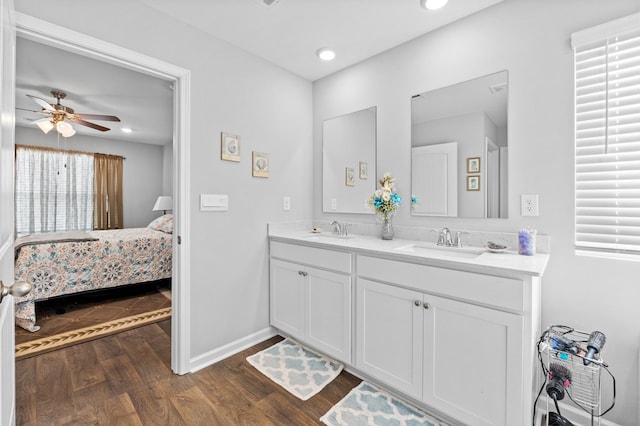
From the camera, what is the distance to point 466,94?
6.42 feet

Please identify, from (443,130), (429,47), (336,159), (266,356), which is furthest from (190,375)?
(429,47)

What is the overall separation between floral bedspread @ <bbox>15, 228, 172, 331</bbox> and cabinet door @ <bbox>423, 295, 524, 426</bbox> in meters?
3.43

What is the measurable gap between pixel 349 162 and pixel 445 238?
3.60 feet

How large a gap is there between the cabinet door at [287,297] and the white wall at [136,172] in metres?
5.04

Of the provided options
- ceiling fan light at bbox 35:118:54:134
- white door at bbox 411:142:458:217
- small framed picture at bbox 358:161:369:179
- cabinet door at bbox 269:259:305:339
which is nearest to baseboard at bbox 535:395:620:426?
white door at bbox 411:142:458:217

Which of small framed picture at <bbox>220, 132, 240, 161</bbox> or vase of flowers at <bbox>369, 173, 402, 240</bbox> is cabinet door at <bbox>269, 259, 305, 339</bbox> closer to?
vase of flowers at <bbox>369, 173, 402, 240</bbox>

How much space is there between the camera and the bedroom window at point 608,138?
4.75ft

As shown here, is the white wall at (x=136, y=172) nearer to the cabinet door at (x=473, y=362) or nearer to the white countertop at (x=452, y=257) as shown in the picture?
the white countertop at (x=452, y=257)

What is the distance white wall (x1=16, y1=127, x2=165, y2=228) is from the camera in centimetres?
562

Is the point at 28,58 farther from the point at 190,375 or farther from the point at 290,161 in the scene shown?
the point at 190,375

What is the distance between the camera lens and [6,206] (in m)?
1.03

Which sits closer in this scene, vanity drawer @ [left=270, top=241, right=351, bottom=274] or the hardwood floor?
the hardwood floor

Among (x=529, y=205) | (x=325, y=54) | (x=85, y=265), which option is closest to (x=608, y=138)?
(x=529, y=205)

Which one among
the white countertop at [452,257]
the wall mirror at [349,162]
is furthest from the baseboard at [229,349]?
the wall mirror at [349,162]
